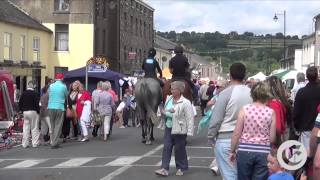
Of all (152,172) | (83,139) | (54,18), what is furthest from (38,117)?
(54,18)

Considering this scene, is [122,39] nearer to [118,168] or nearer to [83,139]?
[83,139]

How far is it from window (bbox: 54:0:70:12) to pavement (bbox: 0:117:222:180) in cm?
3718

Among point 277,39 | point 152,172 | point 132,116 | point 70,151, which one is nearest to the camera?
point 152,172

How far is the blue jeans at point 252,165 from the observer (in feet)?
25.7

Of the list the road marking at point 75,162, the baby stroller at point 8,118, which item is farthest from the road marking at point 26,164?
the baby stroller at point 8,118

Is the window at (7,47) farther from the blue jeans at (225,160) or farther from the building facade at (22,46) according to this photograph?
the blue jeans at (225,160)

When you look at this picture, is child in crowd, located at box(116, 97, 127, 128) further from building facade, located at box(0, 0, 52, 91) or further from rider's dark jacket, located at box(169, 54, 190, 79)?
building facade, located at box(0, 0, 52, 91)

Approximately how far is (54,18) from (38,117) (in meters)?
37.3

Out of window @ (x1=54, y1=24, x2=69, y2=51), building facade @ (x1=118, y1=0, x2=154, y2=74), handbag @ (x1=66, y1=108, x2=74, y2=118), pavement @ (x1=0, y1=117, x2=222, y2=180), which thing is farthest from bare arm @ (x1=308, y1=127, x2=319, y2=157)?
building facade @ (x1=118, y1=0, x2=154, y2=74)

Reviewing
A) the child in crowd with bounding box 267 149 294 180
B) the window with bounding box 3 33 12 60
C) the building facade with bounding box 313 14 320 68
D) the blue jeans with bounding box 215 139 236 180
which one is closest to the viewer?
the child in crowd with bounding box 267 149 294 180

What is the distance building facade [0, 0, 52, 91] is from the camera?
4569 cm

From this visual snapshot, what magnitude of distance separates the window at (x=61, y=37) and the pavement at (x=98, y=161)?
1400 inches

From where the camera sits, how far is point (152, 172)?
13.1 meters

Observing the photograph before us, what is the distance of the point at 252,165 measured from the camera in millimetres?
7891
